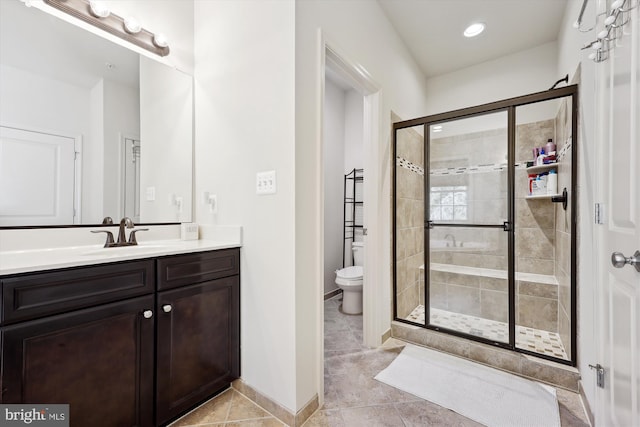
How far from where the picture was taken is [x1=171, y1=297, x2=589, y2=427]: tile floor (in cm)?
135

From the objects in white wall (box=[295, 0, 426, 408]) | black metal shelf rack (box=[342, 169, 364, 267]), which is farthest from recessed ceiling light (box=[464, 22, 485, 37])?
black metal shelf rack (box=[342, 169, 364, 267])

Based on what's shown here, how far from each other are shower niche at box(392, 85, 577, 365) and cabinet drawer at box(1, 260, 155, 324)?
1.88 meters

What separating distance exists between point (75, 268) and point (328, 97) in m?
3.18

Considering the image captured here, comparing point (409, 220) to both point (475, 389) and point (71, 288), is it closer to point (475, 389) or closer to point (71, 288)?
point (475, 389)

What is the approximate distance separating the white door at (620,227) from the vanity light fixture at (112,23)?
2.27m

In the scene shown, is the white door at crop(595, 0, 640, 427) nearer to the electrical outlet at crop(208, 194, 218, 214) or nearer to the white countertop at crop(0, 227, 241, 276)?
the white countertop at crop(0, 227, 241, 276)

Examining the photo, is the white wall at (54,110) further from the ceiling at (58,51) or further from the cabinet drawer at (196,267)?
the cabinet drawer at (196,267)

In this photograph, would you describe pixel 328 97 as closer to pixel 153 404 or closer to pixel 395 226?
pixel 395 226

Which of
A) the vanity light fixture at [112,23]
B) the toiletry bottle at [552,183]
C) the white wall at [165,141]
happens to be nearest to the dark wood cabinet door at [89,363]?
the white wall at [165,141]

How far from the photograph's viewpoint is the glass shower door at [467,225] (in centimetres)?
232

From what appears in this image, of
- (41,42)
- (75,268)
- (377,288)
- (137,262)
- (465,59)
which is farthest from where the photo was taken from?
(465,59)

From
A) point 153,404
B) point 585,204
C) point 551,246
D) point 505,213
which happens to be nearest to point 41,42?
point 153,404

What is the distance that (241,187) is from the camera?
1.57m

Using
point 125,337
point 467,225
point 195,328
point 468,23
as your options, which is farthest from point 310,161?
point 468,23
